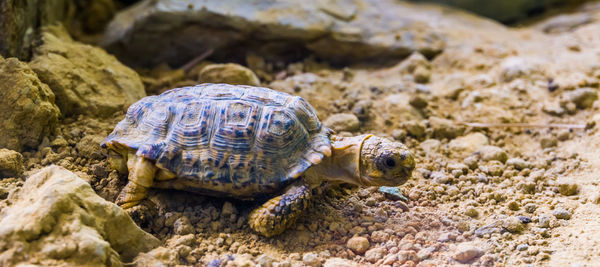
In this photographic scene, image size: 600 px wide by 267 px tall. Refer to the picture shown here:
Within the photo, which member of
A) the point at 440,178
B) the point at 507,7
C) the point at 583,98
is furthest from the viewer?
the point at 507,7

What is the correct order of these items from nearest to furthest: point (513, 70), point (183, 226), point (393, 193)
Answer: point (183, 226) → point (393, 193) → point (513, 70)

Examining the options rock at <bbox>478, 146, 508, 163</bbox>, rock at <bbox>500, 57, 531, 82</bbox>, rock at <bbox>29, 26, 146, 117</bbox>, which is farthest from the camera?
rock at <bbox>500, 57, 531, 82</bbox>

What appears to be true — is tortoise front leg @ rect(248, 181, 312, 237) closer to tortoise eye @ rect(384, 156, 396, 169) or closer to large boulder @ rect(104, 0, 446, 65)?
tortoise eye @ rect(384, 156, 396, 169)

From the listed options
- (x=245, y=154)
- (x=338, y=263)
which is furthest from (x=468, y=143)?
(x=245, y=154)

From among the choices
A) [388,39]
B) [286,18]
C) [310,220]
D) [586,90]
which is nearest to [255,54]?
[286,18]

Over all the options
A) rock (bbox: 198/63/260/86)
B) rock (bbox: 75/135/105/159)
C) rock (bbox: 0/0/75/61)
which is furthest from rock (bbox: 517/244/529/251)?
rock (bbox: 0/0/75/61)

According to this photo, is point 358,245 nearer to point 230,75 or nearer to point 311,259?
point 311,259
